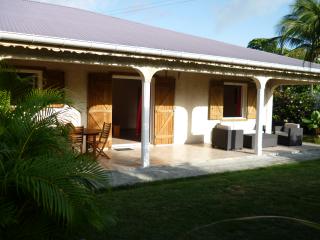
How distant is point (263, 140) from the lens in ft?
38.3

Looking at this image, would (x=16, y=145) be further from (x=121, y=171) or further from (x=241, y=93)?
(x=241, y=93)

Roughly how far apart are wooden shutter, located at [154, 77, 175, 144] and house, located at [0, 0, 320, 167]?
3 centimetres

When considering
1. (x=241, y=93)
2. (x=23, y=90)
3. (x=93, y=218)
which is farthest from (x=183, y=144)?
(x=93, y=218)

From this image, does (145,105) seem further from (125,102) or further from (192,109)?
(125,102)

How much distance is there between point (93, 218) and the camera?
10.0ft

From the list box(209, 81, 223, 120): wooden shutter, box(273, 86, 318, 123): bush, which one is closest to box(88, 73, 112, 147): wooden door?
box(209, 81, 223, 120): wooden shutter

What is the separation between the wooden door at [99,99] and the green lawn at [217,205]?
392cm

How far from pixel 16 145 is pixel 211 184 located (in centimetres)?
425

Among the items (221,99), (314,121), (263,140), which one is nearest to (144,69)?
(263,140)

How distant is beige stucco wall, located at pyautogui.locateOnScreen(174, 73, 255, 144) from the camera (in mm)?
12094

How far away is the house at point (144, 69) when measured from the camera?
23.0 ft

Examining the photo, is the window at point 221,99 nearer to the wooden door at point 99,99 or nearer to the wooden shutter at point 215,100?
the wooden shutter at point 215,100

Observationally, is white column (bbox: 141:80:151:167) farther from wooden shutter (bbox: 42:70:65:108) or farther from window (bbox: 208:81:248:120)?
window (bbox: 208:81:248:120)

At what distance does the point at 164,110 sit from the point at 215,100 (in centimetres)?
211
